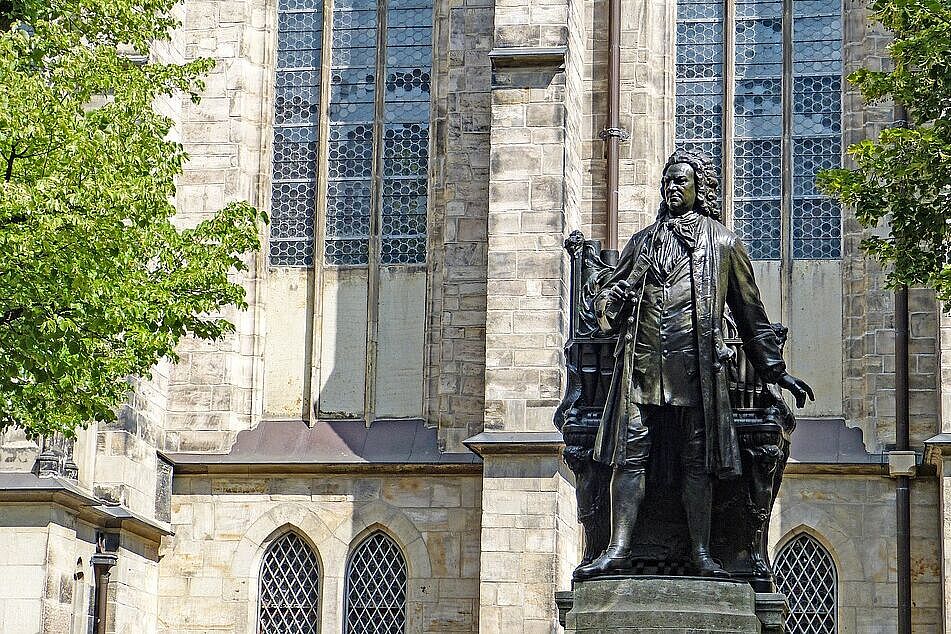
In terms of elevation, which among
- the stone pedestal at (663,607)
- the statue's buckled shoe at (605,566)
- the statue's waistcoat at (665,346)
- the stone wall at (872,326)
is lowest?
the stone pedestal at (663,607)

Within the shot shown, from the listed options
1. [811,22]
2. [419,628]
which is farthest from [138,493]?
[811,22]

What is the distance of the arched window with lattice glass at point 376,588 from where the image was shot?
17781 mm

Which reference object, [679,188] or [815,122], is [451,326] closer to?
→ [815,122]

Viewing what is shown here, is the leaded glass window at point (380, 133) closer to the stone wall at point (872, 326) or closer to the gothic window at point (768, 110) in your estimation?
the gothic window at point (768, 110)

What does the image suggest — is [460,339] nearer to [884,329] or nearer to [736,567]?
[884,329]

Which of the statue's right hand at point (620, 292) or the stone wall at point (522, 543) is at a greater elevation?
the statue's right hand at point (620, 292)

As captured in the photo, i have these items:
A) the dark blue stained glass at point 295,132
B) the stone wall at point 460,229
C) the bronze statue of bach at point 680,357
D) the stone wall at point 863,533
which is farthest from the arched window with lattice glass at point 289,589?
the bronze statue of bach at point 680,357

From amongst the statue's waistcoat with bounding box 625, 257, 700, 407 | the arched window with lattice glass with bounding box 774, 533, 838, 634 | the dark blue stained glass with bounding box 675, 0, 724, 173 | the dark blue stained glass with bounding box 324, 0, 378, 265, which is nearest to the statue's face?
the statue's waistcoat with bounding box 625, 257, 700, 407

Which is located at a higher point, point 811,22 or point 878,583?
point 811,22

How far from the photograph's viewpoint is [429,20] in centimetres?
1912

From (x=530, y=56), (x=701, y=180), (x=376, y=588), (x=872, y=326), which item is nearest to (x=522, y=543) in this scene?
(x=376, y=588)

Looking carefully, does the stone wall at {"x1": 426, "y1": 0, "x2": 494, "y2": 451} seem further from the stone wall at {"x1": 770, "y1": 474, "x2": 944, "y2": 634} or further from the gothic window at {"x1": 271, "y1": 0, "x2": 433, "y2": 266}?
the stone wall at {"x1": 770, "y1": 474, "x2": 944, "y2": 634}

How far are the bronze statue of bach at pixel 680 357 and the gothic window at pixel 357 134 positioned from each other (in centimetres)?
1017

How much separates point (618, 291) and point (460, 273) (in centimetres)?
960
